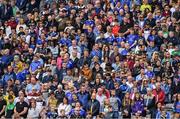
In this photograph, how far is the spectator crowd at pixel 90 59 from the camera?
3288 cm

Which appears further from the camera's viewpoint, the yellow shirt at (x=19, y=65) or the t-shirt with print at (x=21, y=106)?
the yellow shirt at (x=19, y=65)

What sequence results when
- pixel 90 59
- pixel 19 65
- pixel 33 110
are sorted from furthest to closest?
pixel 19 65 → pixel 90 59 → pixel 33 110

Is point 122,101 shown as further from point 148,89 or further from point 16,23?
point 16,23

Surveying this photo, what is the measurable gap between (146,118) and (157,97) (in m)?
1.15

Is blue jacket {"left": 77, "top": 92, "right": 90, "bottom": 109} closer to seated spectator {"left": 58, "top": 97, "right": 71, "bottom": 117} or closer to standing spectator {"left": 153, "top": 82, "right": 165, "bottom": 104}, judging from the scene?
seated spectator {"left": 58, "top": 97, "right": 71, "bottom": 117}

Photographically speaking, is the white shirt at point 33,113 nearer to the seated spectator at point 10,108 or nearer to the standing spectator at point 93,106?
the seated spectator at point 10,108

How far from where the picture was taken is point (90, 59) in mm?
35625

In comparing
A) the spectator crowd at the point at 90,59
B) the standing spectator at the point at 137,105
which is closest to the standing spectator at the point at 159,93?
the spectator crowd at the point at 90,59

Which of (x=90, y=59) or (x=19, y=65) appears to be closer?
(x=90, y=59)

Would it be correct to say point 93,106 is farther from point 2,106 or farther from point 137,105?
point 2,106

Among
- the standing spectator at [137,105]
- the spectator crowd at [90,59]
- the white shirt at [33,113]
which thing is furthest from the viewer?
the white shirt at [33,113]

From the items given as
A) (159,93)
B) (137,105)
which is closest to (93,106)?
(137,105)

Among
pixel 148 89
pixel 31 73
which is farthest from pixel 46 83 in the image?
pixel 148 89

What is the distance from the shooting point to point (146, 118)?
105 ft
